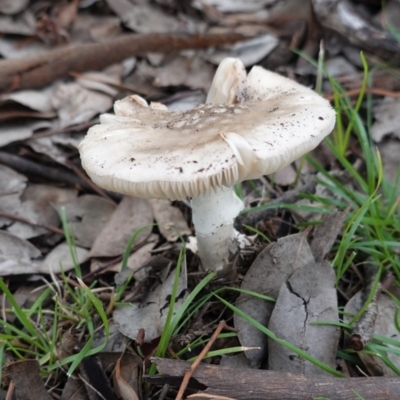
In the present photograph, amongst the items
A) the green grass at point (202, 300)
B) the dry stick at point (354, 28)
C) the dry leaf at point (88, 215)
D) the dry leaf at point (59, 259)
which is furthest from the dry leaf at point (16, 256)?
the dry stick at point (354, 28)

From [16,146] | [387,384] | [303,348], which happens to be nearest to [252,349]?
[303,348]

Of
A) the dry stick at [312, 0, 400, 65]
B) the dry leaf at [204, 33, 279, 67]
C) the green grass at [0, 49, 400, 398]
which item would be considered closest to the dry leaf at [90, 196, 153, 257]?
the green grass at [0, 49, 400, 398]

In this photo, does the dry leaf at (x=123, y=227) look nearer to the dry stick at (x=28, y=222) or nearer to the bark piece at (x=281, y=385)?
the dry stick at (x=28, y=222)

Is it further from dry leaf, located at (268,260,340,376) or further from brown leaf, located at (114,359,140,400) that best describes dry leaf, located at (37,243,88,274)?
dry leaf, located at (268,260,340,376)

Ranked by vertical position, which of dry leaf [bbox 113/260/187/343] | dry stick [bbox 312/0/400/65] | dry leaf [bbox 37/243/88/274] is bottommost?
dry leaf [bbox 37/243/88/274]

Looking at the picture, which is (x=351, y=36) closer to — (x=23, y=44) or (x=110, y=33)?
(x=110, y=33)

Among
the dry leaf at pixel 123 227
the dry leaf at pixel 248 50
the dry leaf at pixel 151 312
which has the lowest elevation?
the dry leaf at pixel 123 227
